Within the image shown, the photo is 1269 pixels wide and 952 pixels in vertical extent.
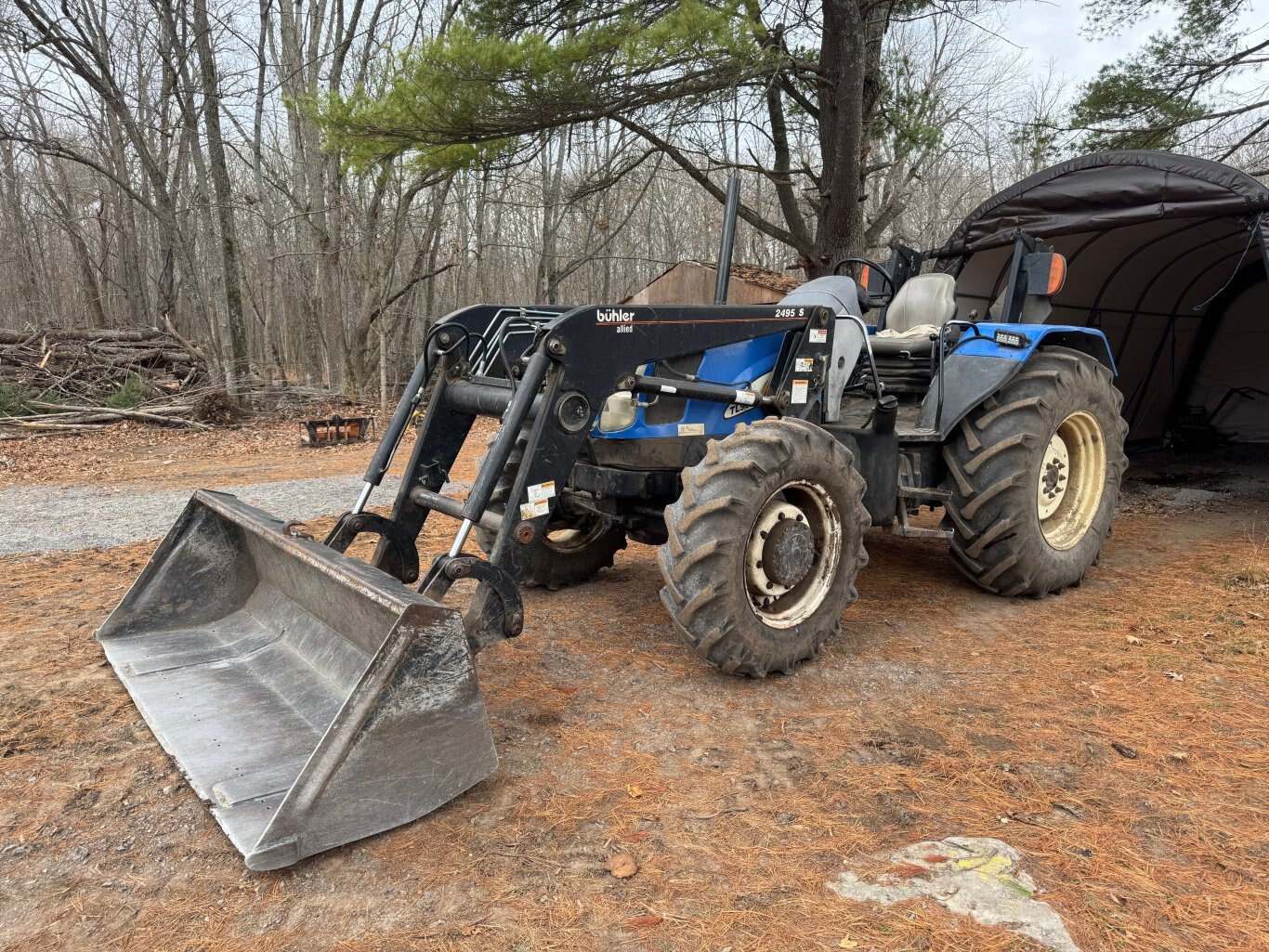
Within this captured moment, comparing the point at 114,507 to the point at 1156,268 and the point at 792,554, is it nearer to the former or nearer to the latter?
the point at 792,554

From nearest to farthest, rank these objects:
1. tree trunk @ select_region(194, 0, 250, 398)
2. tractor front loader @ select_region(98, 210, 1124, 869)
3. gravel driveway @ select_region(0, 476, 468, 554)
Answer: tractor front loader @ select_region(98, 210, 1124, 869), gravel driveway @ select_region(0, 476, 468, 554), tree trunk @ select_region(194, 0, 250, 398)

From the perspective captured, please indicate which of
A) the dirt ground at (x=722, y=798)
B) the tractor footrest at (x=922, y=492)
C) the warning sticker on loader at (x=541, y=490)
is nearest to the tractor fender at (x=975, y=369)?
the tractor footrest at (x=922, y=492)

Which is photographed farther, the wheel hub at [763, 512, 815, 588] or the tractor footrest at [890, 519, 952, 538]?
the tractor footrest at [890, 519, 952, 538]

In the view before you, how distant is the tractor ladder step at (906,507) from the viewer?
470 centimetres

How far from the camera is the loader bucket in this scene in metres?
2.50

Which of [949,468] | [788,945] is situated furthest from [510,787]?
[949,468]

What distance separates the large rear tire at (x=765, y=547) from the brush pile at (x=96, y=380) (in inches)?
457

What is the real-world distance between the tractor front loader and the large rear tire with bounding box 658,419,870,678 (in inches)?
0.4

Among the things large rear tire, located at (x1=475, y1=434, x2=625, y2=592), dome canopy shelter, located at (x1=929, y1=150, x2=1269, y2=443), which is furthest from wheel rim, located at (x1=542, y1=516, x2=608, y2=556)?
dome canopy shelter, located at (x1=929, y1=150, x2=1269, y2=443)

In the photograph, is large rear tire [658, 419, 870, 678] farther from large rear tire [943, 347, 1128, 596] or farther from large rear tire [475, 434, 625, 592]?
large rear tire [475, 434, 625, 592]

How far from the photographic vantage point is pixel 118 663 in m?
3.61

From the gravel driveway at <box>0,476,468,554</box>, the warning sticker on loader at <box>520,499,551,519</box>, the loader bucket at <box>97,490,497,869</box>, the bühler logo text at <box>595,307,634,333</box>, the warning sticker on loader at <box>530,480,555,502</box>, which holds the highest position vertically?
the bühler logo text at <box>595,307,634,333</box>

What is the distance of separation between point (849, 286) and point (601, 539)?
2.08 m

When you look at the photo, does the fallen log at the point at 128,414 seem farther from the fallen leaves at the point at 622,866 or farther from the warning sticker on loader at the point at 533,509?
the fallen leaves at the point at 622,866
